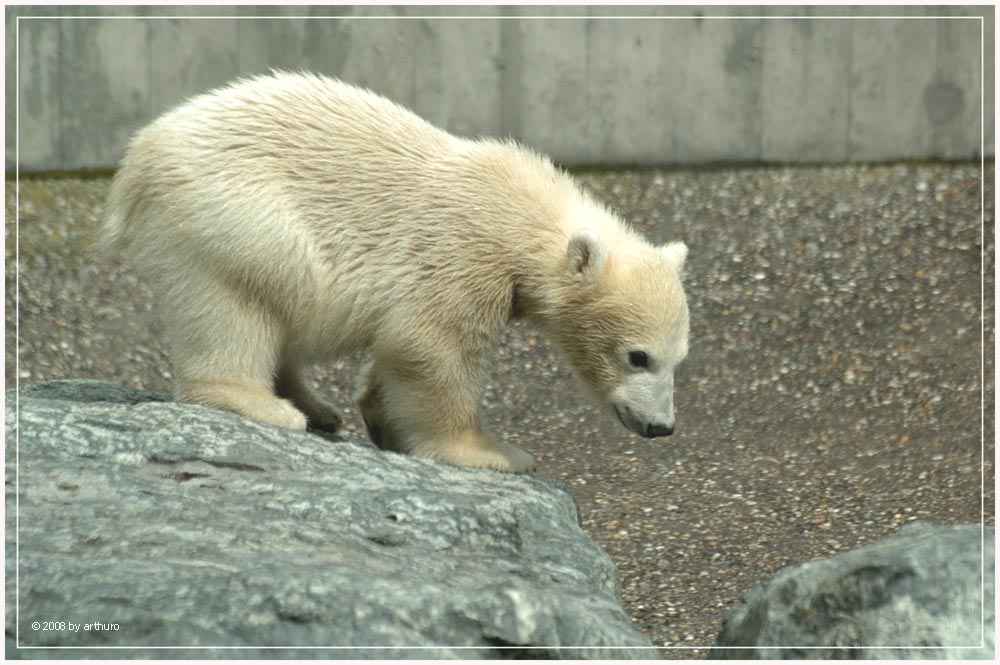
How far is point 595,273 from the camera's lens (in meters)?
4.14

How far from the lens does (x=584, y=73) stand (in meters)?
9.49

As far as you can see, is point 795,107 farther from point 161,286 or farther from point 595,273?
point 161,286

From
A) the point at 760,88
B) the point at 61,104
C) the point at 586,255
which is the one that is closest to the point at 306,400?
the point at 586,255

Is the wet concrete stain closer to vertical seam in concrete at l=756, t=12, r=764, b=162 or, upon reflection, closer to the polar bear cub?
vertical seam in concrete at l=756, t=12, r=764, b=162

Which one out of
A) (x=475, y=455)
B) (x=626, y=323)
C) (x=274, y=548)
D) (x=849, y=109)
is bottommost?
(x=274, y=548)

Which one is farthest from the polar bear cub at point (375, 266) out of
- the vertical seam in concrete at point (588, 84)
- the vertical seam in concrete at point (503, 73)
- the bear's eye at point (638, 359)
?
the vertical seam in concrete at point (588, 84)

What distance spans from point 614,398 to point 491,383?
3.14 metres

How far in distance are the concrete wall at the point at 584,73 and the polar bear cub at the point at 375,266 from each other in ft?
16.8

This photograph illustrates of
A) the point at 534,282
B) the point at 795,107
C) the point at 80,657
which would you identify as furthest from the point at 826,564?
the point at 795,107

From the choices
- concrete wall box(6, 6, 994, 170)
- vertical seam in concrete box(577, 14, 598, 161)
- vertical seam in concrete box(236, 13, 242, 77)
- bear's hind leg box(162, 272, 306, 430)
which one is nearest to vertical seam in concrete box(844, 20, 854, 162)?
concrete wall box(6, 6, 994, 170)

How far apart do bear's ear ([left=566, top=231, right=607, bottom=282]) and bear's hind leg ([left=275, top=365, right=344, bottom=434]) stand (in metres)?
1.22

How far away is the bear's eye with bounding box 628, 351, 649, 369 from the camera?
416 cm

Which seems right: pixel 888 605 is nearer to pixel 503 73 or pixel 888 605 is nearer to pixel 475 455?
pixel 475 455

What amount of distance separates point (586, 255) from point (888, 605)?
1.65m
